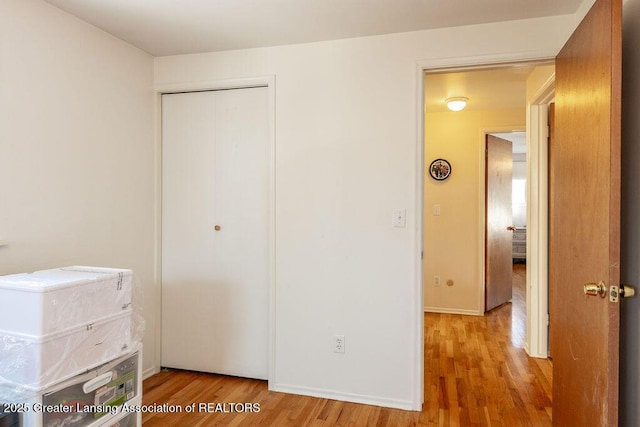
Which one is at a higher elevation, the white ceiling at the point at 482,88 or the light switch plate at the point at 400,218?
the white ceiling at the point at 482,88

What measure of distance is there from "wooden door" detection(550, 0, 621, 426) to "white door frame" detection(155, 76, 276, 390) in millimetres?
1598

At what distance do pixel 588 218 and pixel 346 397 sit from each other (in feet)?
5.54

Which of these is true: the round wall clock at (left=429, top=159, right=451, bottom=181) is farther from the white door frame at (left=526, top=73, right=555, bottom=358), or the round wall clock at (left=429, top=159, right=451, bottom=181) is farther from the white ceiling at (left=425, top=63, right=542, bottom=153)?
the white door frame at (left=526, top=73, right=555, bottom=358)

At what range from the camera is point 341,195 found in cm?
252

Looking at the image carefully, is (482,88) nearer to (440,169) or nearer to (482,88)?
(482,88)

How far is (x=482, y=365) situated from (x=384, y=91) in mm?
2151

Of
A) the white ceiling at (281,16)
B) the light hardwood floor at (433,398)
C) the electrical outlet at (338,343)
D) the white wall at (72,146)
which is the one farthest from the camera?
the electrical outlet at (338,343)

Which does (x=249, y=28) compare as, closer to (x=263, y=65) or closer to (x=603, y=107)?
(x=263, y=65)

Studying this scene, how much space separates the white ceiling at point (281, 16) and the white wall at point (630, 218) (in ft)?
1.99

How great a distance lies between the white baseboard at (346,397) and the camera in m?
2.41

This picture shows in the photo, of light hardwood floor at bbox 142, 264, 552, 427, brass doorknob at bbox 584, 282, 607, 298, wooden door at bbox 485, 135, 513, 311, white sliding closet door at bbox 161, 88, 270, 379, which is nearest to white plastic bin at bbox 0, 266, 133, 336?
light hardwood floor at bbox 142, 264, 552, 427

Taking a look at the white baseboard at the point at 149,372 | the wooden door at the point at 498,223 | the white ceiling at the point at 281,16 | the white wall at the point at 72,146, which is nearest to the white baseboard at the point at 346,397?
the white baseboard at the point at 149,372

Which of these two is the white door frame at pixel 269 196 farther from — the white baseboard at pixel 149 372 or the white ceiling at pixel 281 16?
the white ceiling at pixel 281 16

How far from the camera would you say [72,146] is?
224cm
